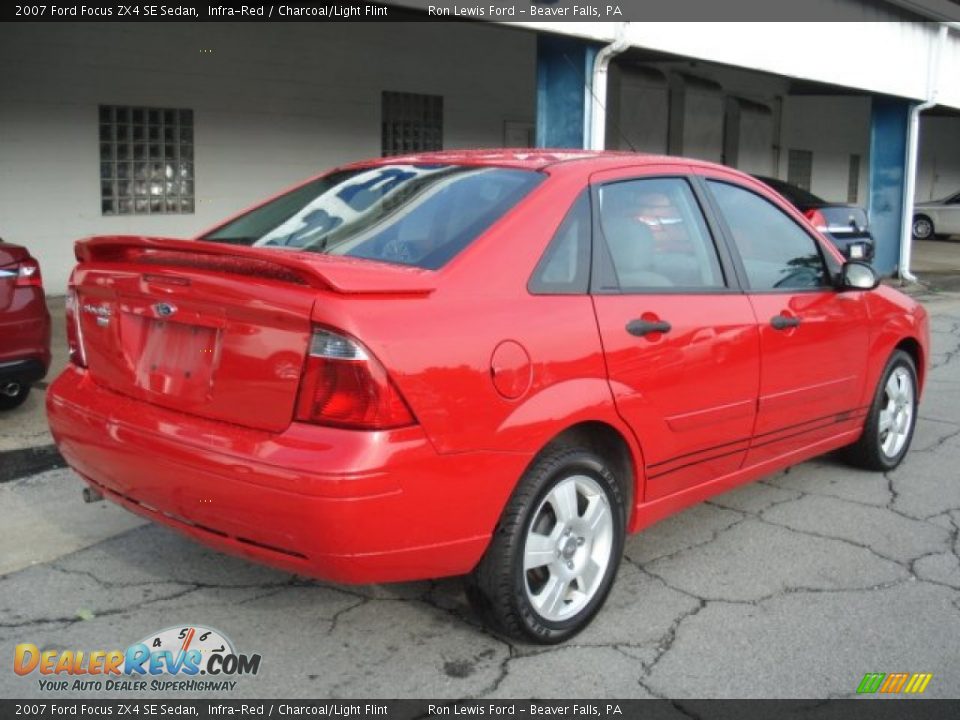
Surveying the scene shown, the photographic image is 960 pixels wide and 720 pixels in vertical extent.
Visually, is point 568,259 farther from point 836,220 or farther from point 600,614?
point 836,220

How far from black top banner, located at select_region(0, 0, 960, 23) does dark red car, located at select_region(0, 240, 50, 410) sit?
2779 millimetres

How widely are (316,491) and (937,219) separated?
25.5 metres

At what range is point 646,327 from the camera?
3.64 m

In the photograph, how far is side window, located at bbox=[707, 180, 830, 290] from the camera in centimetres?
433

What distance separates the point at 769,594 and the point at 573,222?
163cm

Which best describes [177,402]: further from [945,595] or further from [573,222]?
[945,595]

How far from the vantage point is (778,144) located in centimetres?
2250

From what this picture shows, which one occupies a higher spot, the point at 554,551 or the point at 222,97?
the point at 222,97

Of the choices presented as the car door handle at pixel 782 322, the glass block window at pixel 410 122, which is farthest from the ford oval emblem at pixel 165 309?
the glass block window at pixel 410 122

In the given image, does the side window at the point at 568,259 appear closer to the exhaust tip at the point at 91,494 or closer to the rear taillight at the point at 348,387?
the rear taillight at the point at 348,387

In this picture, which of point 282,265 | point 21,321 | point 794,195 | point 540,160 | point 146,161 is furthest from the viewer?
point 794,195

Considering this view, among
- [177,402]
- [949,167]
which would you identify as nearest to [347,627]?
[177,402]

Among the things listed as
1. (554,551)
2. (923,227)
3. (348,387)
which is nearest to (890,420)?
(554,551)

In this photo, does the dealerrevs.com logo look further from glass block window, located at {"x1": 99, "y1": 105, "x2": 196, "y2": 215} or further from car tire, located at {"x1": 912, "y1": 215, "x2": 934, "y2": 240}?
car tire, located at {"x1": 912, "y1": 215, "x2": 934, "y2": 240}
